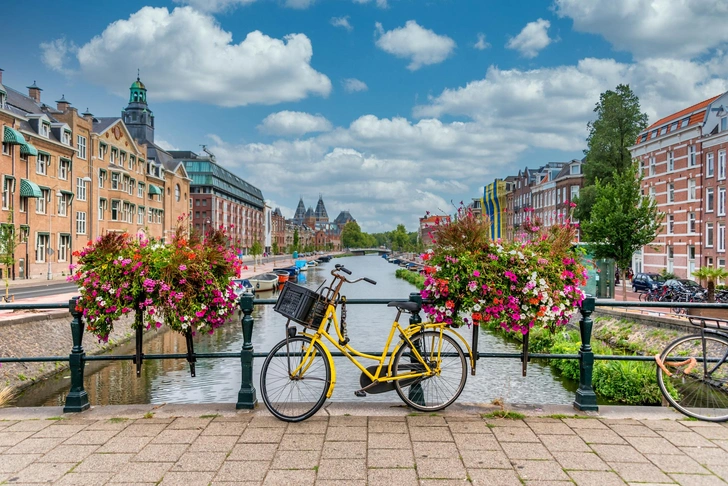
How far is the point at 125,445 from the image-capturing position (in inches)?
175

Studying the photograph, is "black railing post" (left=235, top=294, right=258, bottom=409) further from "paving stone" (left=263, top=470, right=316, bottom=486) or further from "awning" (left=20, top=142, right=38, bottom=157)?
"awning" (left=20, top=142, right=38, bottom=157)

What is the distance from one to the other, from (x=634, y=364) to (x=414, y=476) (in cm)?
1218

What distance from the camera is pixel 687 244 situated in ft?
125

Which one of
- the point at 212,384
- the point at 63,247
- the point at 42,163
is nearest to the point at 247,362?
the point at 212,384

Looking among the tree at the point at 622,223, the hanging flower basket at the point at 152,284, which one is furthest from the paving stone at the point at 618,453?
the tree at the point at 622,223

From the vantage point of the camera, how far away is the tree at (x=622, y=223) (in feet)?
91.9

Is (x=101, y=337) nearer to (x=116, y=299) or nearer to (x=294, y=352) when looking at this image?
(x=116, y=299)

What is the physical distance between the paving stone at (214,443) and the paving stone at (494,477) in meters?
1.89

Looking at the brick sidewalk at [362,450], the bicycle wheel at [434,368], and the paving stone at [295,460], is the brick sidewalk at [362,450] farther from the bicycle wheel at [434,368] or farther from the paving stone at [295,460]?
the bicycle wheel at [434,368]

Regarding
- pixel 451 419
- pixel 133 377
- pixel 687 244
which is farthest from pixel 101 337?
pixel 687 244

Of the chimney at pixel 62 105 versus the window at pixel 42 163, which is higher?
the chimney at pixel 62 105

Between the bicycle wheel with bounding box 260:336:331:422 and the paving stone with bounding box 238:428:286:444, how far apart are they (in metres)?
0.23

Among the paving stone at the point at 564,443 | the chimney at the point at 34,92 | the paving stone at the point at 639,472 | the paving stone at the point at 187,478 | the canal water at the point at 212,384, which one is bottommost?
the canal water at the point at 212,384

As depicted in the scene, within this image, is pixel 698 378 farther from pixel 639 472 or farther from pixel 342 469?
pixel 342 469
